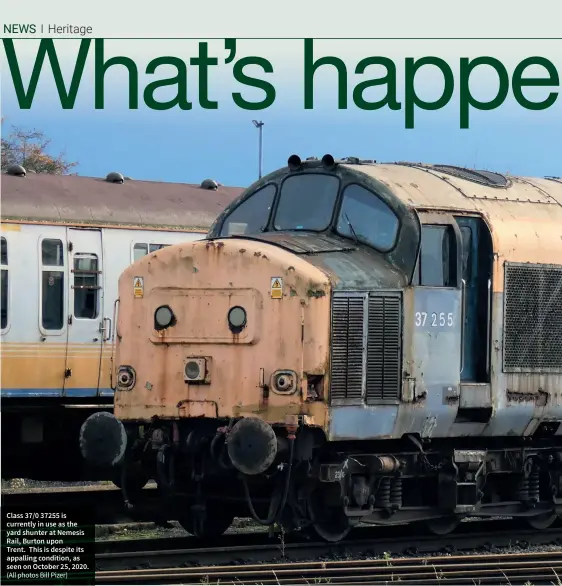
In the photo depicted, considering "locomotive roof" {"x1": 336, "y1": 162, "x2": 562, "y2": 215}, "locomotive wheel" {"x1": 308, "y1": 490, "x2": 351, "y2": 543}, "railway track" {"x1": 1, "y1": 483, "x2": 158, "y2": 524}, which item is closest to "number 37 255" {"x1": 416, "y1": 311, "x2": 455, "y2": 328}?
"locomotive roof" {"x1": 336, "y1": 162, "x2": 562, "y2": 215}

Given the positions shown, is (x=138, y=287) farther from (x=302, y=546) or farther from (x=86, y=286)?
(x=86, y=286)

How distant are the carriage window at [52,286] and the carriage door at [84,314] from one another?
0.42 feet

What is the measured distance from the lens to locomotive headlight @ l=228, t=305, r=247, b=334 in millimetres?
12398

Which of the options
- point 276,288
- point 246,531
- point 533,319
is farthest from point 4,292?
point 533,319

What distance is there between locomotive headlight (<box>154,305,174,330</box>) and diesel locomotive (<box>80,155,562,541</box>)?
2cm

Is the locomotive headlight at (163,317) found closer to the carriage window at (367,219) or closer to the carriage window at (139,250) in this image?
the carriage window at (367,219)

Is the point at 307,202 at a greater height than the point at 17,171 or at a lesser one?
lesser

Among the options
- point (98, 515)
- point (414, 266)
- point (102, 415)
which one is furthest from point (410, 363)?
point (98, 515)

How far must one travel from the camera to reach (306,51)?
14570 millimetres

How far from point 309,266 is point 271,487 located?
2.09m

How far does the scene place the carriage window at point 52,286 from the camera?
702 inches

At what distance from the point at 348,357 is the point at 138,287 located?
2027 millimetres

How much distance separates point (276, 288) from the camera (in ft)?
40.2

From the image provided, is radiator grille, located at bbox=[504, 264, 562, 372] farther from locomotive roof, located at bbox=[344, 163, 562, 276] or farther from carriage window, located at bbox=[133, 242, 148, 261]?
carriage window, located at bbox=[133, 242, 148, 261]
